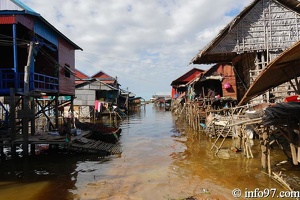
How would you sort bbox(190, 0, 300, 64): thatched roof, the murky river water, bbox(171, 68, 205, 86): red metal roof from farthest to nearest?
bbox(171, 68, 205, 86): red metal roof, bbox(190, 0, 300, 64): thatched roof, the murky river water

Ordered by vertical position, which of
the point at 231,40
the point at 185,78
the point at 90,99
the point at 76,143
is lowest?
the point at 76,143

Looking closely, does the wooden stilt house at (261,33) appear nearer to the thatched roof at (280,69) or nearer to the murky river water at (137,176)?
the murky river water at (137,176)

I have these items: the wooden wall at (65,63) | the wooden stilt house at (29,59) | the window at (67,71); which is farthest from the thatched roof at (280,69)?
the window at (67,71)

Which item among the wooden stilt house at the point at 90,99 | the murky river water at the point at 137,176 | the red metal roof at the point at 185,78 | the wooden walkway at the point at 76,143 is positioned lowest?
the murky river water at the point at 137,176

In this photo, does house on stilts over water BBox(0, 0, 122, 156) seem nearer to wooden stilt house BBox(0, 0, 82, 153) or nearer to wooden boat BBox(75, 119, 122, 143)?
wooden stilt house BBox(0, 0, 82, 153)

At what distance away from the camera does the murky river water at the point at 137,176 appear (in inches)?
305

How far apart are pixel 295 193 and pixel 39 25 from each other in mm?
12341

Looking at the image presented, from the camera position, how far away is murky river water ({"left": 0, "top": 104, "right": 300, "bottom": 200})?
25.4 ft

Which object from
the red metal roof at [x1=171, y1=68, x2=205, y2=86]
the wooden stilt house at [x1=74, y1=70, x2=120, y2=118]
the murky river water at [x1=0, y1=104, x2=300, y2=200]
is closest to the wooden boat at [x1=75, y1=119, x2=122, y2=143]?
the murky river water at [x1=0, y1=104, x2=300, y2=200]

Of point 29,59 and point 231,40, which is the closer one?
point 29,59

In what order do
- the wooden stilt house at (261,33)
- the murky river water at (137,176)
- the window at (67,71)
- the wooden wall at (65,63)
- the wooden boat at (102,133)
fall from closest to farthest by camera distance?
the murky river water at (137,176) < the wooden stilt house at (261,33) < the wooden wall at (65,63) < the window at (67,71) < the wooden boat at (102,133)

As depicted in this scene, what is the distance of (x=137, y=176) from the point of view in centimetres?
941

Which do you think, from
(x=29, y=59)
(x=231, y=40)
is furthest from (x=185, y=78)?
(x=29, y=59)

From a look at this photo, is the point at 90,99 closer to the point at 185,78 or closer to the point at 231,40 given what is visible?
the point at 185,78
